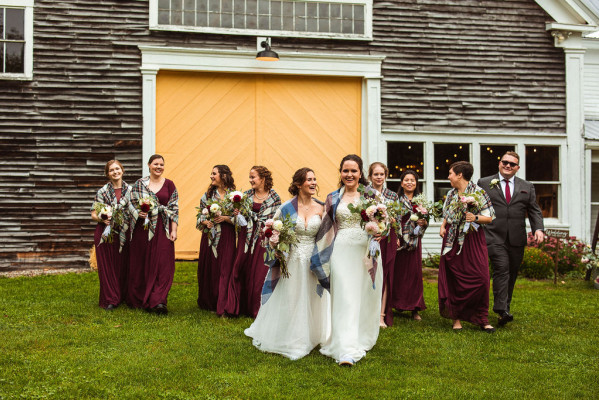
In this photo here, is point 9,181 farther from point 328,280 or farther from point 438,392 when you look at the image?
point 438,392

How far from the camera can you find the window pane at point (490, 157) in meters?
15.0

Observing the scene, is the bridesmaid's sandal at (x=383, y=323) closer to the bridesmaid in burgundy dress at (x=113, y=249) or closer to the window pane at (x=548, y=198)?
the bridesmaid in burgundy dress at (x=113, y=249)

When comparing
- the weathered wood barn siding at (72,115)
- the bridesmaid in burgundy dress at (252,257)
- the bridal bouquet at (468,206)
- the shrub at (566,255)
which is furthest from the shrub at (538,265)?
the bridesmaid in burgundy dress at (252,257)

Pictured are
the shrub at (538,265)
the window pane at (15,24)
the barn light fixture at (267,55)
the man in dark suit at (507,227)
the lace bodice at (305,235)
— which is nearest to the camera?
the lace bodice at (305,235)

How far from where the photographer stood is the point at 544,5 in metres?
14.9

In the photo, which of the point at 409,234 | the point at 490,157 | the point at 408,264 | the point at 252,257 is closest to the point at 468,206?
the point at 409,234

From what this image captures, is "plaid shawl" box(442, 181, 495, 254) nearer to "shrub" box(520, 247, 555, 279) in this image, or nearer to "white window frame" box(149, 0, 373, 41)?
"shrub" box(520, 247, 555, 279)

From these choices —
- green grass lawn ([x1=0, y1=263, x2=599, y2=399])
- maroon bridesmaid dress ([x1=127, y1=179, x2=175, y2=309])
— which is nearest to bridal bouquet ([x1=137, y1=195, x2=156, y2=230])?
maroon bridesmaid dress ([x1=127, y1=179, x2=175, y2=309])

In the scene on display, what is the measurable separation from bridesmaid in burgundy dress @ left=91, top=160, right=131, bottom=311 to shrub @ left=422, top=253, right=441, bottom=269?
717 cm

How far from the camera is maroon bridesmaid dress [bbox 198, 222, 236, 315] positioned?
8.61 meters

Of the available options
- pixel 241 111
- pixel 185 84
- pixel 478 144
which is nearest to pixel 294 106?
pixel 241 111

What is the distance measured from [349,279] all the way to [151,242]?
3271 millimetres

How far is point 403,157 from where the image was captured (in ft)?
48.1

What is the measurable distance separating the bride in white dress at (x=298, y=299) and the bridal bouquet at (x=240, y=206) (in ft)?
5.45
